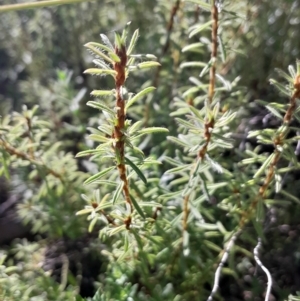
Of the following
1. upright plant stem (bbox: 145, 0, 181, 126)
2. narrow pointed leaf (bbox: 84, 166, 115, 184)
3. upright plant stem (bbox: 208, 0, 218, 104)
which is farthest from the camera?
upright plant stem (bbox: 145, 0, 181, 126)

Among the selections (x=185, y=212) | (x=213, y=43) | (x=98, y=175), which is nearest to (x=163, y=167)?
(x=185, y=212)

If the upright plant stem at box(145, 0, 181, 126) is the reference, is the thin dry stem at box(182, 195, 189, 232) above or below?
below

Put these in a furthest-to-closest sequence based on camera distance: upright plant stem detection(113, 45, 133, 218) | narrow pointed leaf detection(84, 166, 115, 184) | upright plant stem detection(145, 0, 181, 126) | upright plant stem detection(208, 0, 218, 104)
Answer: upright plant stem detection(145, 0, 181, 126) → upright plant stem detection(208, 0, 218, 104) → narrow pointed leaf detection(84, 166, 115, 184) → upright plant stem detection(113, 45, 133, 218)

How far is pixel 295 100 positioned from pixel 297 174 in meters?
0.65

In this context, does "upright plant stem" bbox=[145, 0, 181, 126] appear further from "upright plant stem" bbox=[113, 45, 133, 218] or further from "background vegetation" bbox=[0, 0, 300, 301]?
"upright plant stem" bbox=[113, 45, 133, 218]

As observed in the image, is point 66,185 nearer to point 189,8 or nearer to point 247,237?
point 247,237

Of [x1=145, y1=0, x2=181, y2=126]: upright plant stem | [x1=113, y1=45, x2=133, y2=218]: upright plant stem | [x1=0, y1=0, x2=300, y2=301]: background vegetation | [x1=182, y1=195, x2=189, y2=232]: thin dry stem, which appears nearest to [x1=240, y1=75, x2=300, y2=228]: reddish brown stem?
[x1=0, y1=0, x2=300, y2=301]: background vegetation

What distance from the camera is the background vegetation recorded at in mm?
984

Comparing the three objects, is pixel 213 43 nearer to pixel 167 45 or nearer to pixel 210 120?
pixel 210 120

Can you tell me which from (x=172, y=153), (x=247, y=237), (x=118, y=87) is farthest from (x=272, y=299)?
(x=118, y=87)

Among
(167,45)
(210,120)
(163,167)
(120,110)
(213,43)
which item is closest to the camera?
(120,110)

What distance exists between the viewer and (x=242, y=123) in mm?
1468

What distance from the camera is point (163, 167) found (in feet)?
4.45

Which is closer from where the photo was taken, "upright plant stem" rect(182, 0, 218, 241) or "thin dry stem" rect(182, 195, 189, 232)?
"upright plant stem" rect(182, 0, 218, 241)
